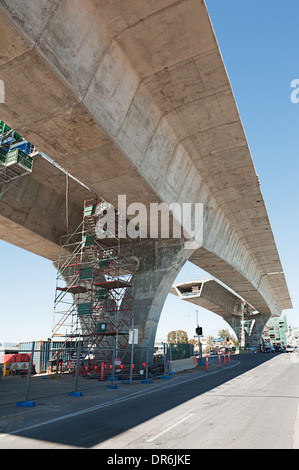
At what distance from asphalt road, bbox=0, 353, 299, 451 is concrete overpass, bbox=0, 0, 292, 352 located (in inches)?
322

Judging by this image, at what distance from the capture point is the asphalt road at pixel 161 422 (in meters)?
6.04

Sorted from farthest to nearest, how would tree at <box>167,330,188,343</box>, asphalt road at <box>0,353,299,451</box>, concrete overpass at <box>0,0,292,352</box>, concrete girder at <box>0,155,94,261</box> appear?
tree at <box>167,330,188,343</box>
concrete girder at <box>0,155,94,261</box>
concrete overpass at <box>0,0,292,352</box>
asphalt road at <box>0,353,299,451</box>

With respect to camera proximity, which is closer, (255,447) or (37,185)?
(255,447)

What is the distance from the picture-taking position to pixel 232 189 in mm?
19641

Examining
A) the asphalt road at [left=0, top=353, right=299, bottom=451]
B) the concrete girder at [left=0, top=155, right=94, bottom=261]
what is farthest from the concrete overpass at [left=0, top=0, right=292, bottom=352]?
the asphalt road at [left=0, top=353, right=299, bottom=451]

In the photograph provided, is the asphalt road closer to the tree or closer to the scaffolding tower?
the scaffolding tower

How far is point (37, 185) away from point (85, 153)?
27.5ft

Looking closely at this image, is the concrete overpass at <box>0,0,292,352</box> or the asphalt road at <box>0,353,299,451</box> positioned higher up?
the concrete overpass at <box>0,0,292,352</box>

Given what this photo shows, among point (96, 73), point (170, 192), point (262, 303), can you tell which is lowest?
point (262, 303)

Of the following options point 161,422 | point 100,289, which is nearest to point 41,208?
point 100,289

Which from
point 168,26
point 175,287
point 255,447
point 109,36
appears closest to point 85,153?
point 109,36

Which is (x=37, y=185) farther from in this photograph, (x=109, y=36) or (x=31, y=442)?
(x=31, y=442)

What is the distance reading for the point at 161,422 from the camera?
7.64 meters

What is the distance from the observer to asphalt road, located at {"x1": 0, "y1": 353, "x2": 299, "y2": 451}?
604cm
